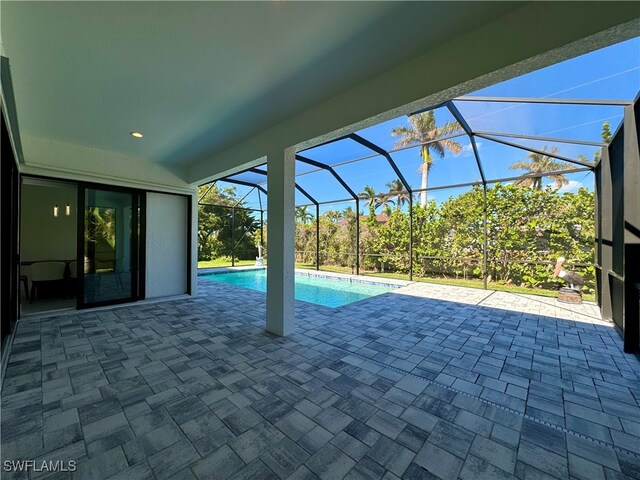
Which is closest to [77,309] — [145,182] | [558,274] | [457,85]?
[145,182]

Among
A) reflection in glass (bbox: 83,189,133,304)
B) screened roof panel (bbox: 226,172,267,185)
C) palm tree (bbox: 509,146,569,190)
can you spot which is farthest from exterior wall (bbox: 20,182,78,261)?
palm tree (bbox: 509,146,569,190)

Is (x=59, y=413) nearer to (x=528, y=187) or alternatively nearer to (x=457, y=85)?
(x=457, y=85)

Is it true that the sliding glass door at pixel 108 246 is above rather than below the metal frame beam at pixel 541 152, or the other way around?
below

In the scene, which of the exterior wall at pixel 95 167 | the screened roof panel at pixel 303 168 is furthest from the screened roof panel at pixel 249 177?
the exterior wall at pixel 95 167

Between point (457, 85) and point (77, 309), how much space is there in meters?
6.58

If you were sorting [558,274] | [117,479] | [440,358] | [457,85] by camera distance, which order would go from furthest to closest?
1. [558,274]
2. [440,358]
3. [457,85]
4. [117,479]

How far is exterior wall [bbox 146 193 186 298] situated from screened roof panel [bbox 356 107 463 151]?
14.7 ft

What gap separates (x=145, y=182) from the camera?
17.5ft

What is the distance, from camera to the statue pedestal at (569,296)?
5387mm

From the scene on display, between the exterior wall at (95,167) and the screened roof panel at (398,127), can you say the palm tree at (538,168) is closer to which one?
the screened roof panel at (398,127)

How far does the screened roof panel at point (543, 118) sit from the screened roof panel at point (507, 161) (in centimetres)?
90

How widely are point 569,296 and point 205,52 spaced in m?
7.53

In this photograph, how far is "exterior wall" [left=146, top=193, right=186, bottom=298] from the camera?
18.4 ft

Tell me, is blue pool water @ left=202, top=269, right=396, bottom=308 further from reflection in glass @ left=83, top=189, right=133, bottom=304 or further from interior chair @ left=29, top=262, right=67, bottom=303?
interior chair @ left=29, top=262, right=67, bottom=303
